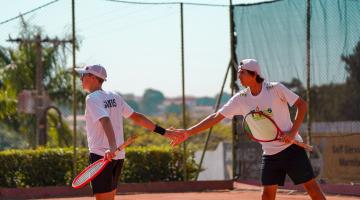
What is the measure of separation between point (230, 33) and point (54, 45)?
16.0m

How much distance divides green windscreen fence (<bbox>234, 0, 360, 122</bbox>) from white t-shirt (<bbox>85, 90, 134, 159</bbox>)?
21.5 feet

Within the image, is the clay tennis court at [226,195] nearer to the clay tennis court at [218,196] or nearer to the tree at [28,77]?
the clay tennis court at [218,196]

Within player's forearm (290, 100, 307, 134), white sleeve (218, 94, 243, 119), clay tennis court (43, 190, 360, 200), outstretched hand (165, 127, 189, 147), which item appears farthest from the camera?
clay tennis court (43, 190, 360, 200)

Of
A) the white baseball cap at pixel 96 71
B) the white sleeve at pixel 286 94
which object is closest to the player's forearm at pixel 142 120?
the white baseball cap at pixel 96 71

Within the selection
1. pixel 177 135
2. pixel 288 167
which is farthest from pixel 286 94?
pixel 177 135

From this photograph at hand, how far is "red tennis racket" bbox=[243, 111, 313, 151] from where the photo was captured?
7.27 m

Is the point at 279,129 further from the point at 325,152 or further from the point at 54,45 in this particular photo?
the point at 54,45

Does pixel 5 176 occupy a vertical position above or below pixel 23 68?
below

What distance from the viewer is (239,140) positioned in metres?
15.4

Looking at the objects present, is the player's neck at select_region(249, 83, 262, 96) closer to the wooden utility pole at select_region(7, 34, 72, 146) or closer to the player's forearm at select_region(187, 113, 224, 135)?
the player's forearm at select_region(187, 113, 224, 135)

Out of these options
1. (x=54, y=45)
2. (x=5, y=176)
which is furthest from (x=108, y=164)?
(x=54, y=45)

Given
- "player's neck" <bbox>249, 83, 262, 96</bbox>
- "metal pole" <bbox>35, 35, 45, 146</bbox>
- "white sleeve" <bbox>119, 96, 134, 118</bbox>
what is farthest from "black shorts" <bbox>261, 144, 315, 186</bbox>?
"metal pole" <bbox>35, 35, 45, 146</bbox>

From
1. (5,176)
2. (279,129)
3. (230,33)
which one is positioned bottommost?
(5,176)

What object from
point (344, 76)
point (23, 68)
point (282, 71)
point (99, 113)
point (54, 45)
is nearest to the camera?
point (99, 113)
